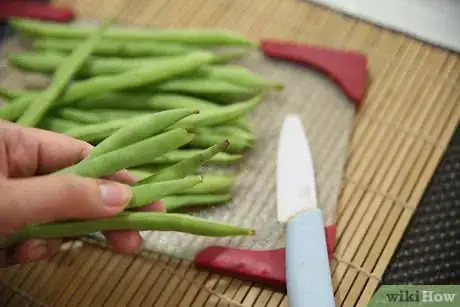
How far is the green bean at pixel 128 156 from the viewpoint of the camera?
675 mm

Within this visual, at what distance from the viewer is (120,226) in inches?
28.1

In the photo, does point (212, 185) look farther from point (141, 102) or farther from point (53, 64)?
point (53, 64)

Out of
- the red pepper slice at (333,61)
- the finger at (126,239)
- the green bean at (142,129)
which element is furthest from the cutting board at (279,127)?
the green bean at (142,129)

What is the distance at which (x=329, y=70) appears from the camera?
1.01 m

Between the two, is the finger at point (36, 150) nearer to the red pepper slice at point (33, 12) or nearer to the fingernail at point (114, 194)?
the fingernail at point (114, 194)

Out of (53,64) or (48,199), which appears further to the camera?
(53,64)

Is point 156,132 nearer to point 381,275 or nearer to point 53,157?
point 53,157

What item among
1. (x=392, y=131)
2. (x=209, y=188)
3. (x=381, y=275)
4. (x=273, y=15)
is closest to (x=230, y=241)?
(x=209, y=188)

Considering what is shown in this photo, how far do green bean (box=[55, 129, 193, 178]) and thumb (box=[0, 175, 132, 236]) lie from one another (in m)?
0.05

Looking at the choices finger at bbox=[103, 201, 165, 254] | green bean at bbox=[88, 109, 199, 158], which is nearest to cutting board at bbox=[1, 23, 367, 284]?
finger at bbox=[103, 201, 165, 254]

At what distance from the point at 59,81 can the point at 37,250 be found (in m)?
0.30

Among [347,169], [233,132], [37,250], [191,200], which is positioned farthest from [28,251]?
[347,169]

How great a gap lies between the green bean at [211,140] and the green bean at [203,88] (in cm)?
7

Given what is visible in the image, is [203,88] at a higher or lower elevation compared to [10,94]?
higher
